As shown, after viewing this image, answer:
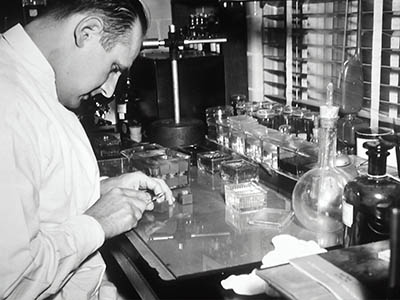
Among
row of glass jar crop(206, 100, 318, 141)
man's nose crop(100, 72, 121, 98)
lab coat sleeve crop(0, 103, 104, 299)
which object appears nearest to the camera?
lab coat sleeve crop(0, 103, 104, 299)

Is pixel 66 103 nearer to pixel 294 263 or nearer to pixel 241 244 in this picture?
pixel 241 244

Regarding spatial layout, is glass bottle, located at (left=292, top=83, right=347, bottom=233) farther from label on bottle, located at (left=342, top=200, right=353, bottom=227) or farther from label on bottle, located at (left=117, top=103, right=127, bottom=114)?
label on bottle, located at (left=117, top=103, right=127, bottom=114)

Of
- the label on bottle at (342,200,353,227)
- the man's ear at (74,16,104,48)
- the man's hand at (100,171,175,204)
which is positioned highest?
the man's ear at (74,16,104,48)

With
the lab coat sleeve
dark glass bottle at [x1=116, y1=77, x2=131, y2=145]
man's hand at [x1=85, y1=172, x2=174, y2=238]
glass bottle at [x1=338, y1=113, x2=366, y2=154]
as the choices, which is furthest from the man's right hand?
dark glass bottle at [x1=116, y1=77, x2=131, y2=145]

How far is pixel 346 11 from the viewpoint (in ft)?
7.63

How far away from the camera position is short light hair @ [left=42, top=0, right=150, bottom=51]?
1585 mm

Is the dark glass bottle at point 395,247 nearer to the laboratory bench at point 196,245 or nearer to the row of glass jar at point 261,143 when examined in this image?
the laboratory bench at point 196,245

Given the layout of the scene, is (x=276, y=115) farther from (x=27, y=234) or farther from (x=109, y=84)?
(x=27, y=234)

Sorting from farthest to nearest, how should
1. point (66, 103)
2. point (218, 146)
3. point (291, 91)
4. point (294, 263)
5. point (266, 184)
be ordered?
point (291, 91) < point (218, 146) < point (266, 184) < point (66, 103) < point (294, 263)

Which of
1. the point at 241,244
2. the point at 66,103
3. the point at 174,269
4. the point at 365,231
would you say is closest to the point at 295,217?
the point at 241,244

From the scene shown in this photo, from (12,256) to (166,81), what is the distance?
1.82 metres

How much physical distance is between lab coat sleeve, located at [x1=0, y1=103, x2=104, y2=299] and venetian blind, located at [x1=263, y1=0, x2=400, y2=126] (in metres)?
1.36

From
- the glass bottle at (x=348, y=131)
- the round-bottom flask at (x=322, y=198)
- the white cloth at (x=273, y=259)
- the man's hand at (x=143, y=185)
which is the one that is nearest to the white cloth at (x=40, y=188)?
the man's hand at (x=143, y=185)

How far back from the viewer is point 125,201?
1754 mm
